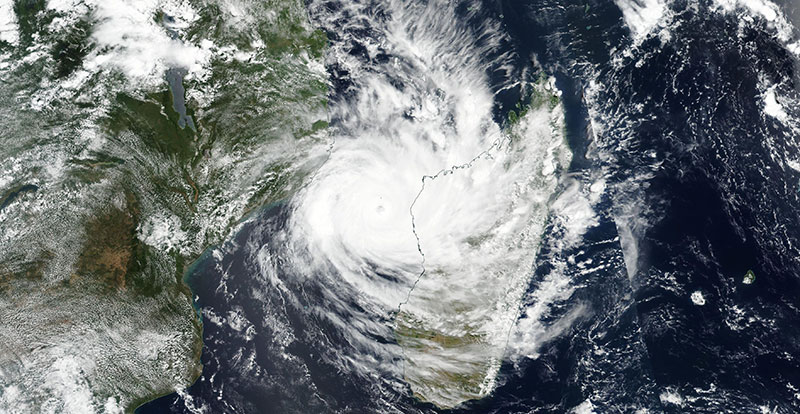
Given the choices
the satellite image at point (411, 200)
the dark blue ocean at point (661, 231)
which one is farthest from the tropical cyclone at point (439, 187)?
the dark blue ocean at point (661, 231)

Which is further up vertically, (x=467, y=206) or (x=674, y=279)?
(x=674, y=279)

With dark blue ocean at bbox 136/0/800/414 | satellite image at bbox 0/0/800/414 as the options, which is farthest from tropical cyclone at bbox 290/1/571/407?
dark blue ocean at bbox 136/0/800/414

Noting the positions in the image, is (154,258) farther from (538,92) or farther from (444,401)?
(538,92)

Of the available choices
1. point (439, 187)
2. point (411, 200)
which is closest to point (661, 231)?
point (439, 187)

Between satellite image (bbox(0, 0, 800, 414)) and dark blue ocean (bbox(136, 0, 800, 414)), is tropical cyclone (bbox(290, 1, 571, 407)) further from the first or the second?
dark blue ocean (bbox(136, 0, 800, 414))

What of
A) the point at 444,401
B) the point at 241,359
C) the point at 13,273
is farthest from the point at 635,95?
the point at 13,273

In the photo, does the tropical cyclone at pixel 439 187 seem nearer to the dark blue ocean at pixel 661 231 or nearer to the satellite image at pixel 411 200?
the satellite image at pixel 411 200

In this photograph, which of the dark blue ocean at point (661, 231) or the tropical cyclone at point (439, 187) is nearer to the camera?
the dark blue ocean at point (661, 231)
